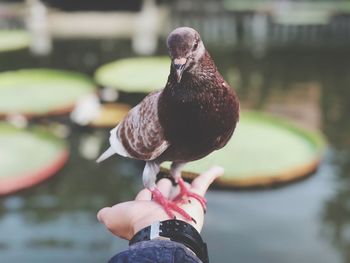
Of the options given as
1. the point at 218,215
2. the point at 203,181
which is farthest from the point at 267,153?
the point at 203,181

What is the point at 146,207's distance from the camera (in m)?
1.49

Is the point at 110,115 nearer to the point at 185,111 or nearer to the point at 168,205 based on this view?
the point at 168,205

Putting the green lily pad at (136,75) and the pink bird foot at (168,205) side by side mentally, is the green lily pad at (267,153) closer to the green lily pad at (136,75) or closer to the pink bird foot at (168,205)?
the green lily pad at (136,75)

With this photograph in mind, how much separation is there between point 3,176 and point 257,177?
264cm

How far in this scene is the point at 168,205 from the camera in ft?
4.80

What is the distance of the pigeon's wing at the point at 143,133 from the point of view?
4.39 ft

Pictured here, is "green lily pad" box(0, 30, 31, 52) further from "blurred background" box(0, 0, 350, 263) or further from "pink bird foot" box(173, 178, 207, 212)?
"pink bird foot" box(173, 178, 207, 212)

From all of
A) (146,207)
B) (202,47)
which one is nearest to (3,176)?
(146,207)

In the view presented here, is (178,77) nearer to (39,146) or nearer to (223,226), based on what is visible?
(223,226)

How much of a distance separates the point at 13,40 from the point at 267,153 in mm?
7968

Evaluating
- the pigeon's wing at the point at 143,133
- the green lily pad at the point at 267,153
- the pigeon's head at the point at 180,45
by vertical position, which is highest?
the pigeon's head at the point at 180,45

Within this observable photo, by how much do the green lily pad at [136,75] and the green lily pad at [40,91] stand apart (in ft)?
1.28

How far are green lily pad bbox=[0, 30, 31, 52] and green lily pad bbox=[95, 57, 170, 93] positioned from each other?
2.78 m

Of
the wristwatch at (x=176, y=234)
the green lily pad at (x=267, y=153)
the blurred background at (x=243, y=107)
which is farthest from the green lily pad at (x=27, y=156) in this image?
the wristwatch at (x=176, y=234)
